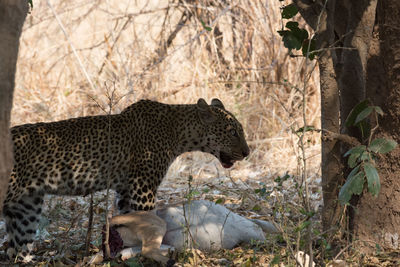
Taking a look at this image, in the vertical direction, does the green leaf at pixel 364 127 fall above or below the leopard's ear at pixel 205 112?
below

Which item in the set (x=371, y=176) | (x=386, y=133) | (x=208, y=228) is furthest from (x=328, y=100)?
(x=208, y=228)

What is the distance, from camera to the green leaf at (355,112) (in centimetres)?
416

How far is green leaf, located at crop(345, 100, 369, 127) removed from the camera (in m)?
4.16

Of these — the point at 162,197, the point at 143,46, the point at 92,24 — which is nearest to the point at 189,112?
the point at 162,197

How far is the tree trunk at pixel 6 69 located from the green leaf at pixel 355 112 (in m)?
2.44

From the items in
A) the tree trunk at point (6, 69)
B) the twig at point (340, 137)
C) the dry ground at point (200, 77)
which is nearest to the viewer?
the tree trunk at point (6, 69)

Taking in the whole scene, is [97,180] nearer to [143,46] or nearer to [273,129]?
[273,129]

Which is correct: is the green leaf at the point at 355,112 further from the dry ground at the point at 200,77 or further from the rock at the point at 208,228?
the dry ground at the point at 200,77

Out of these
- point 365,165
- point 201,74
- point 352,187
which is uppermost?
point 201,74

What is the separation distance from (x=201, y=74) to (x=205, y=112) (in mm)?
4162

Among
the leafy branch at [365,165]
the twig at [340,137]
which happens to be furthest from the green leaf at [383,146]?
the twig at [340,137]

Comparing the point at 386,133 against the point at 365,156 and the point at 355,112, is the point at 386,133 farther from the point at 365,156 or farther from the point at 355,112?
the point at 365,156

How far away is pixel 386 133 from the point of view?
4527mm

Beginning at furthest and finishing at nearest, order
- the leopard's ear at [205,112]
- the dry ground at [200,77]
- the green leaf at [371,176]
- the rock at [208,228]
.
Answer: the dry ground at [200,77] → the leopard's ear at [205,112] → the rock at [208,228] → the green leaf at [371,176]
